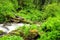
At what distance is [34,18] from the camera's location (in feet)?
72.7

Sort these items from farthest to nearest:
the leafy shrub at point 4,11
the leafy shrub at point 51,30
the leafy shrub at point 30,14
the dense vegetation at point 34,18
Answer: the leafy shrub at point 30,14 → the leafy shrub at point 4,11 → the dense vegetation at point 34,18 → the leafy shrub at point 51,30

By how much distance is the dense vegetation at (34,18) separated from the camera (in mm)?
11615

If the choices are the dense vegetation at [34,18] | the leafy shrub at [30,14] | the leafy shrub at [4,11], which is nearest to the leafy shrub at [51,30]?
→ the dense vegetation at [34,18]

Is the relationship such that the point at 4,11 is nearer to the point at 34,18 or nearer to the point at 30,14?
the point at 34,18

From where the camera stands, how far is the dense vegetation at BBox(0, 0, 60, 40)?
38.1 feet

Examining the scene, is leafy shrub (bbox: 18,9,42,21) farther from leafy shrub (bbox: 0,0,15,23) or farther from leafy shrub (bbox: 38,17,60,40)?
leafy shrub (bbox: 38,17,60,40)

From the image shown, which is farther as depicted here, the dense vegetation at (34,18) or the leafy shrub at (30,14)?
the leafy shrub at (30,14)

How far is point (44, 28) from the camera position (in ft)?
41.5

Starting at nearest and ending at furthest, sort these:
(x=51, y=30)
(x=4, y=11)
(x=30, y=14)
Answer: (x=51, y=30) → (x=4, y=11) → (x=30, y=14)

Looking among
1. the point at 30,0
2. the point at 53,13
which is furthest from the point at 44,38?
the point at 30,0

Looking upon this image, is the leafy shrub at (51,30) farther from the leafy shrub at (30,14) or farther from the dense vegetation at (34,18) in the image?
the leafy shrub at (30,14)

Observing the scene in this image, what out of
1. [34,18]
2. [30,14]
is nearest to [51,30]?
[34,18]

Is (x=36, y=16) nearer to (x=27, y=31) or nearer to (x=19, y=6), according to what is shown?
(x=19, y=6)

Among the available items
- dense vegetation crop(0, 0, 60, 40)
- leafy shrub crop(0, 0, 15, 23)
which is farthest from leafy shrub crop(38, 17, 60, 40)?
leafy shrub crop(0, 0, 15, 23)
